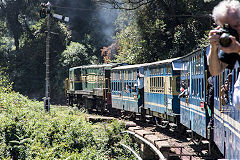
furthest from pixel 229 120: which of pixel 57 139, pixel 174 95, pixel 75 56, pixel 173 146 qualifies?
pixel 75 56

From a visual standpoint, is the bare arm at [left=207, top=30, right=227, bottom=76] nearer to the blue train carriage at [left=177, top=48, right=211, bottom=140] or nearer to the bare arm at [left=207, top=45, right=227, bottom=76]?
the bare arm at [left=207, top=45, right=227, bottom=76]

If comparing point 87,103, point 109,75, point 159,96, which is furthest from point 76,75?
point 159,96

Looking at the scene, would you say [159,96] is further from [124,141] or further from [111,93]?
[111,93]

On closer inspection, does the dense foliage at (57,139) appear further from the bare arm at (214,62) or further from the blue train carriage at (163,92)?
the bare arm at (214,62)

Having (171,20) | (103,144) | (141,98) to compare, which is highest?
(171,20)

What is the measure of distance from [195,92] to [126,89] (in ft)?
30.3

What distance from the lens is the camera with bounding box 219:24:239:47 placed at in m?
2.65

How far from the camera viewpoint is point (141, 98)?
18.7m

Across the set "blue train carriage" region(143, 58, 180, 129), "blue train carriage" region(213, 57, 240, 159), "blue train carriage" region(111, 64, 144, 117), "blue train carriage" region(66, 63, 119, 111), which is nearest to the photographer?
"blue train carriage" region(213, 57, 240, 159)

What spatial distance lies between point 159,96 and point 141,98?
2.78 m

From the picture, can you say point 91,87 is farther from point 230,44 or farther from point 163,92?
point 230,44

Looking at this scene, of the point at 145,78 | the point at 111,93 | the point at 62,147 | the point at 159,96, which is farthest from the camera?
the point at 111,93

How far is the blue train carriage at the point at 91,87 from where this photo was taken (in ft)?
78.5

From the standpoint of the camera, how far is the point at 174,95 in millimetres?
14422
